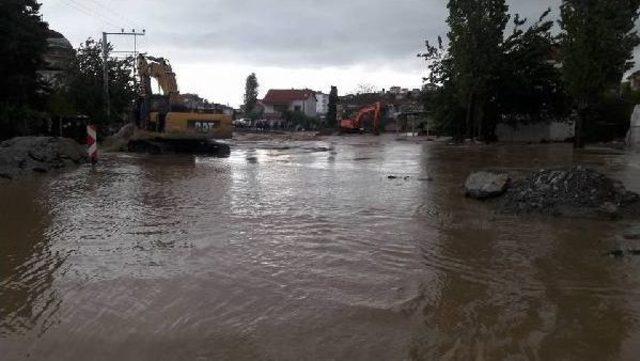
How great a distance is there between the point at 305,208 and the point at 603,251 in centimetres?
443

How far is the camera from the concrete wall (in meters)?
34.8

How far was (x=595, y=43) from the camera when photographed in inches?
950

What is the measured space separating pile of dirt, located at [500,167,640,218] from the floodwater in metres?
0.37

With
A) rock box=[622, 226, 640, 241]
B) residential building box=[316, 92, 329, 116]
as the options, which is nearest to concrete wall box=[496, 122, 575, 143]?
rock box=[622, 226, 640, 241]

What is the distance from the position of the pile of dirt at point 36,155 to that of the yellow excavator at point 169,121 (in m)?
4.92

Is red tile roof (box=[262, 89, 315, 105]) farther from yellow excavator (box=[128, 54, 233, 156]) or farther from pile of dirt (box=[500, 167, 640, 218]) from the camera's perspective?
pile of dirt (box=[500, 167, 640, 218])

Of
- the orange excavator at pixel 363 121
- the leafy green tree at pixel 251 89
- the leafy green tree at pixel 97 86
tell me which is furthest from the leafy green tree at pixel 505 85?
the leafy green tree at pixel 251 89

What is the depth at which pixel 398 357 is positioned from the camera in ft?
11.6

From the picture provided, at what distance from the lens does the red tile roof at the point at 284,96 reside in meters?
94.1

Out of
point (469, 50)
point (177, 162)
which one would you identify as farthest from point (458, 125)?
point (177, 162)

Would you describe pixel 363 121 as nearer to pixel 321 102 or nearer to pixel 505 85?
pixel 505 85

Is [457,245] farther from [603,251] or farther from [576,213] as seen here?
[576,213]

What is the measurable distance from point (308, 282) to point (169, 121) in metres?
17.4

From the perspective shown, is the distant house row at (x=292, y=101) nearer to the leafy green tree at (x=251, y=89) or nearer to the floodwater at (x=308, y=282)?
the leafy green tree at (x=251, y=89)
